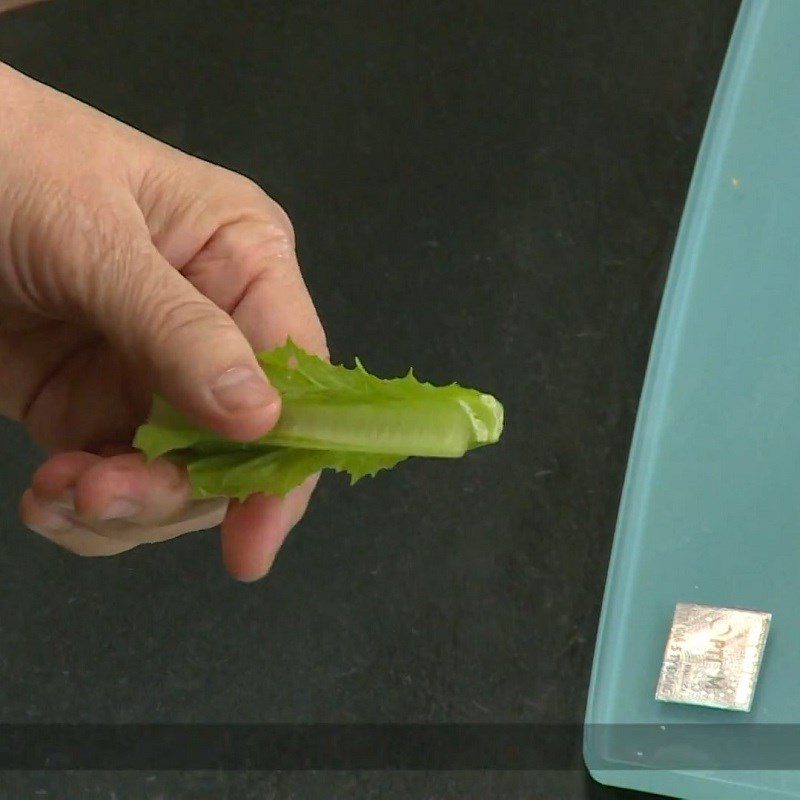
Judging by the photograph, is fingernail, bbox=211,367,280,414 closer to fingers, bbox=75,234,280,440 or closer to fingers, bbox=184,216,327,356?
fingers, bbox=75,234,280,440

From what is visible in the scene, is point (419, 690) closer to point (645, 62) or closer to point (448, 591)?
point (448, 591)

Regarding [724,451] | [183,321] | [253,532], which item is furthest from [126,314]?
[724,451]

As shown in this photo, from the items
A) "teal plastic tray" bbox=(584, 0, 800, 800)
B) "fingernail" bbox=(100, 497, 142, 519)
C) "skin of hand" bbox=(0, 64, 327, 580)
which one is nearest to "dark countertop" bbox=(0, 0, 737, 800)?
"teal plastic tray" bbox=(584, 0, 800, 800)

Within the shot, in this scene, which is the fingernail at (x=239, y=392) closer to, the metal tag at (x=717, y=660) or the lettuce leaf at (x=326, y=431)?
the lettuce leaf at (x=326, y=431)

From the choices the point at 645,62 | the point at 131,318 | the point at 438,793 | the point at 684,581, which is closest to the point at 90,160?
the point at 131,318

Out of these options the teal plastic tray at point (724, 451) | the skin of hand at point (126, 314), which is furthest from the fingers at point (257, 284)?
the teal plastic tray at point (724, 451)
